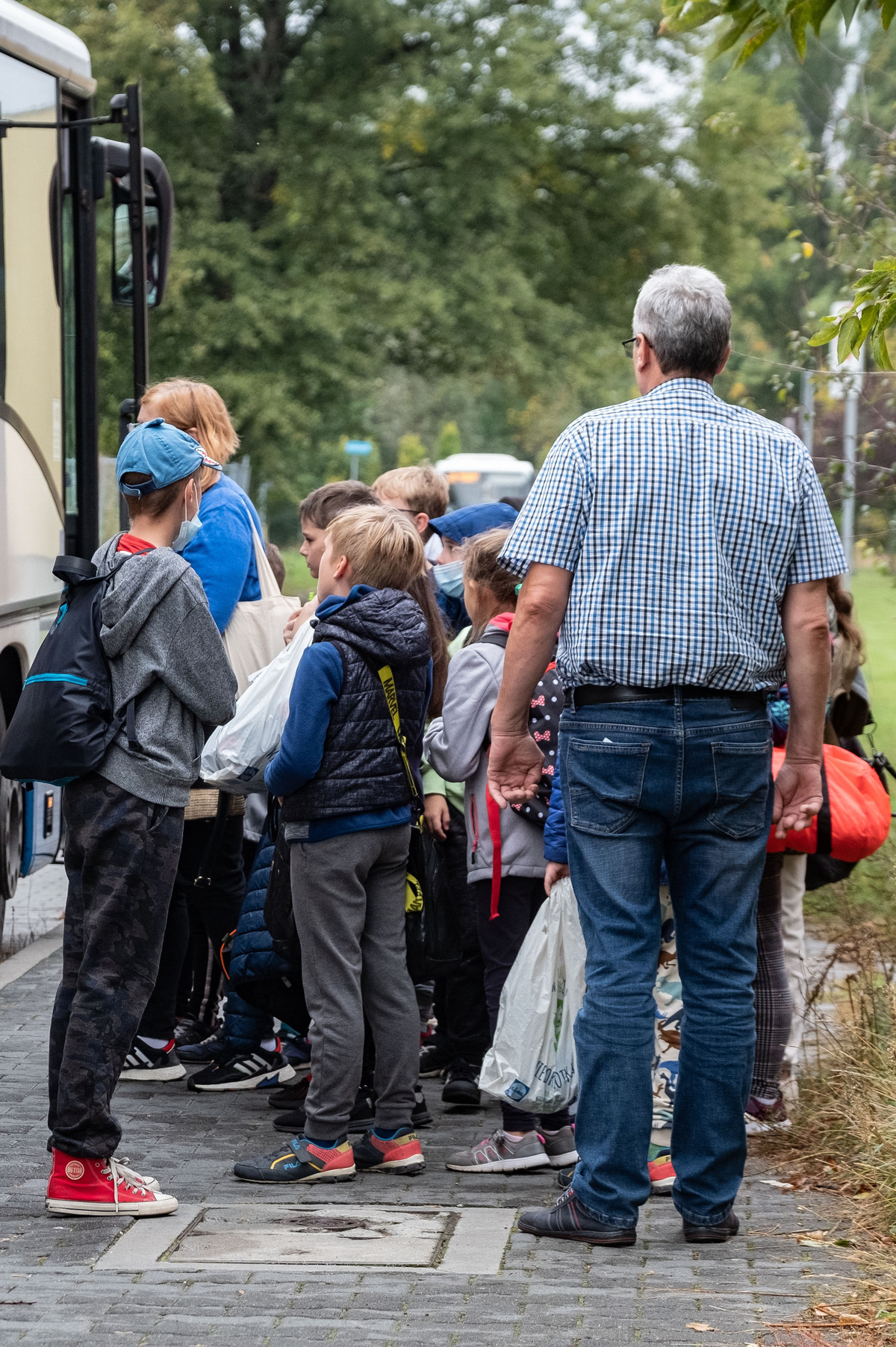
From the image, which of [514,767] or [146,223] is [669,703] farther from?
[146,223]

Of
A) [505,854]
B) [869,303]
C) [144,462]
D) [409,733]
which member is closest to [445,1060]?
[505,854]

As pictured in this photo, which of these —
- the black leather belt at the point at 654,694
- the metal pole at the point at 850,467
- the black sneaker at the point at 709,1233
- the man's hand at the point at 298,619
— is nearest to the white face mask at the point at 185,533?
the man's hand at the point at 298,619

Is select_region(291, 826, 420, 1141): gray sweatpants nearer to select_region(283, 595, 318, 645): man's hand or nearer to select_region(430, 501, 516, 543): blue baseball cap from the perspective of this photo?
select_region(283, 595, 318, 645): man's hand

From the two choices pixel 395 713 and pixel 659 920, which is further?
pixel 395 713

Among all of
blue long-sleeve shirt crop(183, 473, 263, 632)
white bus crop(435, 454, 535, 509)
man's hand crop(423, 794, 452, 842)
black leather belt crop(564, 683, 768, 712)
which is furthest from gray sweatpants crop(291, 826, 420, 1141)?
white bus crop(435, 454, 535, 509)

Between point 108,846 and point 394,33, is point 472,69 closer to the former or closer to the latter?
point 394,33

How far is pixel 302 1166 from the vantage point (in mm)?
4445

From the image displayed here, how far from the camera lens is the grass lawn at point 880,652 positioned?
37.4 feet

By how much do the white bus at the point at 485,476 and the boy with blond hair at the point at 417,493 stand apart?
31.5 m

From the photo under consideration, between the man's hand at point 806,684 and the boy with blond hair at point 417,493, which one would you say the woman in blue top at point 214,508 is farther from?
the man's hand at point 806,684

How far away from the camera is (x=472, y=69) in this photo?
2342cm

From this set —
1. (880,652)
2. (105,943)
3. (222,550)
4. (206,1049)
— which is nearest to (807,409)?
(880,652)

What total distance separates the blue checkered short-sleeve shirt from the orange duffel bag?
1.11 meters

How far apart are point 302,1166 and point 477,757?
1189 mm
